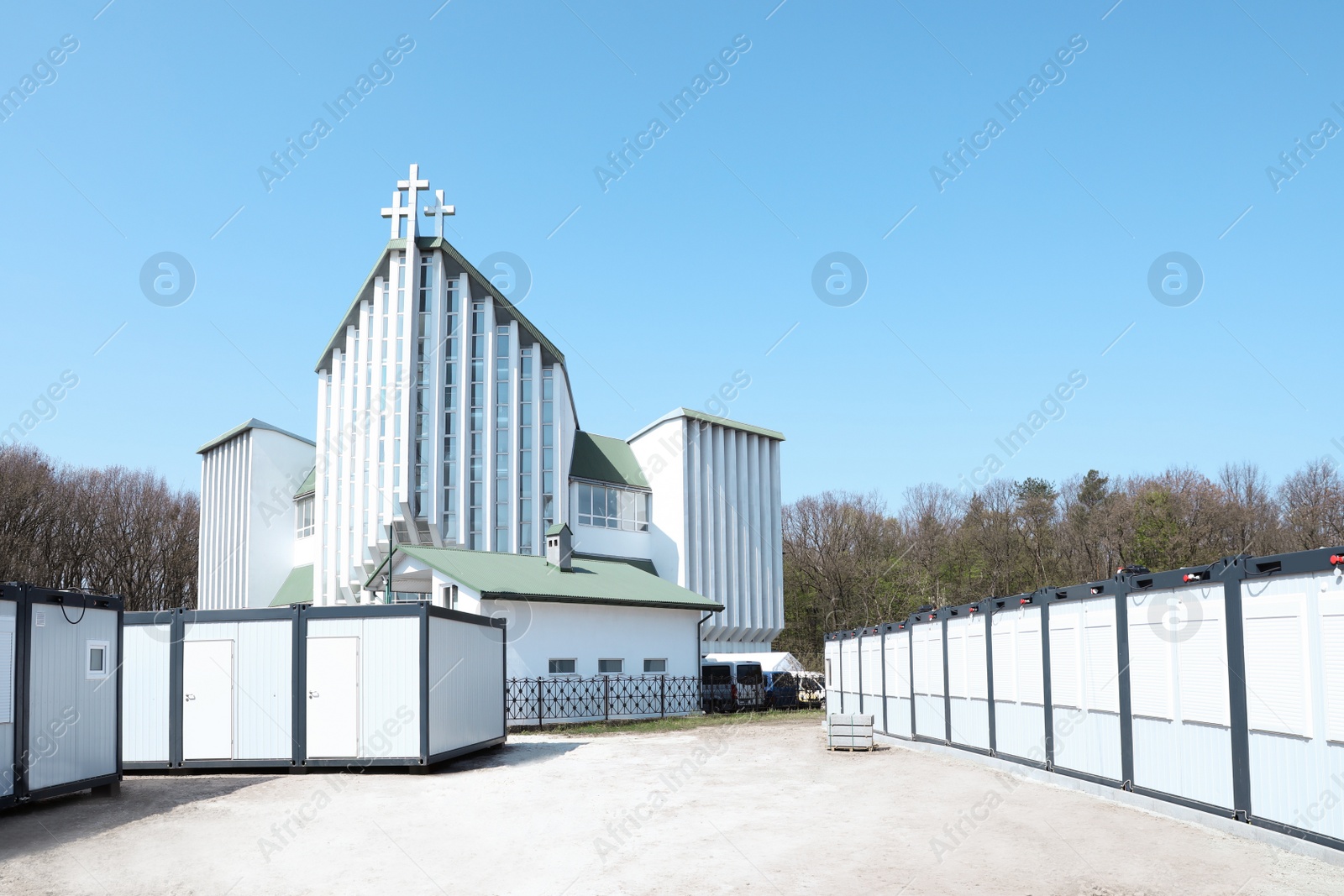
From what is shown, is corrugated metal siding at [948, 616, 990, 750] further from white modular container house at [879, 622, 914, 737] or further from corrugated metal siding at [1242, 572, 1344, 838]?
corrugated metal siding at [1242, 572, 1344, 838]

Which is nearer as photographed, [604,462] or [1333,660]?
[1333,660]

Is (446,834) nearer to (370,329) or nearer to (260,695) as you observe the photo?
(260,695)

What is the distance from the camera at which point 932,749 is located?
21.2 meters

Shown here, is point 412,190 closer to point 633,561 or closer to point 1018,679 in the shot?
point 633,561

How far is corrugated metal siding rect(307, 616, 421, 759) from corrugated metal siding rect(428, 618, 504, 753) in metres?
0.31

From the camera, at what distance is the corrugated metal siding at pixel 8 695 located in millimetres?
13234

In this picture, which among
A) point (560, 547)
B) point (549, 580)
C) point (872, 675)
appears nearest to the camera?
point (872, 675)

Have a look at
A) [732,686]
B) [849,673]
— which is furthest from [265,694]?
[732,686]

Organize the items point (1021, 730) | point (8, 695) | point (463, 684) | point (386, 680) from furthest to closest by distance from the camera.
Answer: point (463, 684), point (386, 680), point (1021, 730), point (8, 695)

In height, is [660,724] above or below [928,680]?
below

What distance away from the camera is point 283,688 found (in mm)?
18125

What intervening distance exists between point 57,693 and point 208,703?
390cm

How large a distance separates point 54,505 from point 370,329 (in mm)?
24075

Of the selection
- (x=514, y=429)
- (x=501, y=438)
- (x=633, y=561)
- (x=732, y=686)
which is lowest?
(x=732, y=686)
